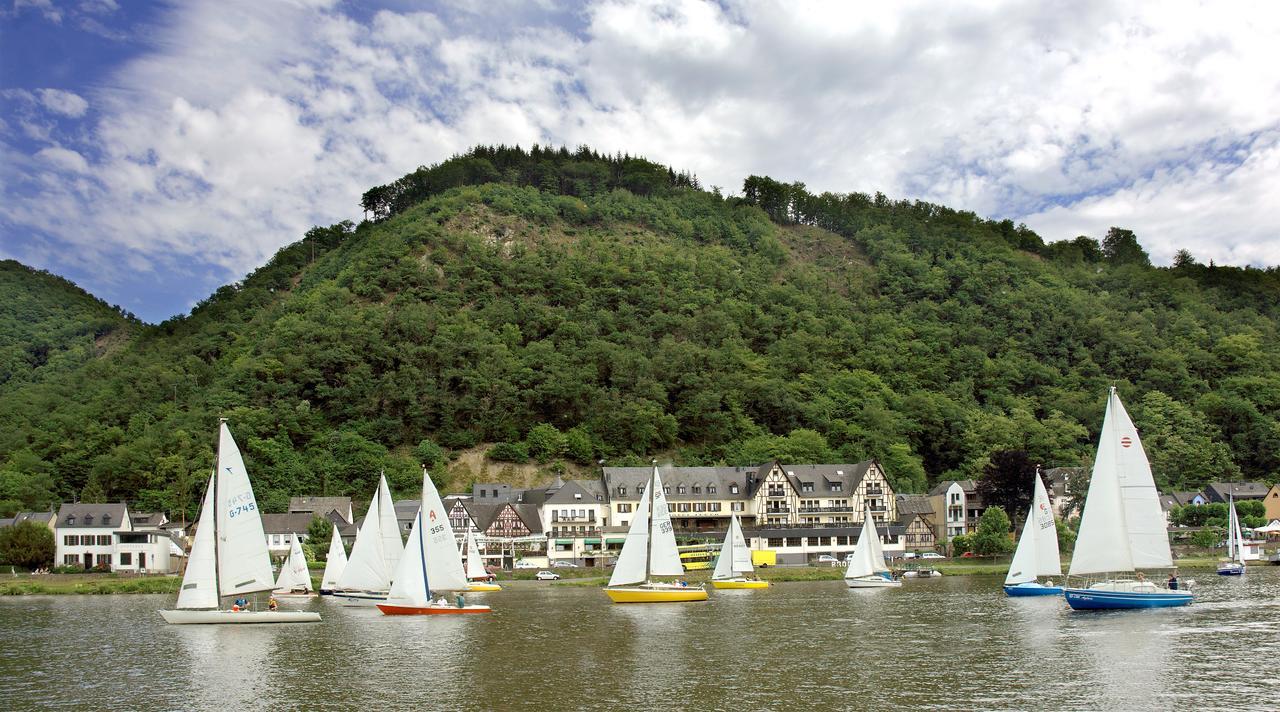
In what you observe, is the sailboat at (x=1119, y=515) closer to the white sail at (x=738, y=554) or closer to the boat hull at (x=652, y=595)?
the boat hull at (x=652, y=595)

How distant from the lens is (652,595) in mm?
60438

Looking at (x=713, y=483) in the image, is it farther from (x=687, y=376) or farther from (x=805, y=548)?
(x=687, y=376)

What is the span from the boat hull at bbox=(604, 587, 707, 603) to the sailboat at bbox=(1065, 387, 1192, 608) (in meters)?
22.9

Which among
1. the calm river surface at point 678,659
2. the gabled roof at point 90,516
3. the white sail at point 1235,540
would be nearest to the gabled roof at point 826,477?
the white sail at point 1235,540

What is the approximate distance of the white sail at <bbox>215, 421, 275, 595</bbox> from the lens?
154 ft

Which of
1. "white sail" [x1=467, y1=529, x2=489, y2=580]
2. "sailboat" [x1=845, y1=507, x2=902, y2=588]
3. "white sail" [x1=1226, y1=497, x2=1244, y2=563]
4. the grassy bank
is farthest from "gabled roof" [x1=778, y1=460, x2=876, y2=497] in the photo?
the grassy bank

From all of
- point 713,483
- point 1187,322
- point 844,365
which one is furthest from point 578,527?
point 1187,322

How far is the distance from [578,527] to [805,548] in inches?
1004

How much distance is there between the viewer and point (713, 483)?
4683 inches

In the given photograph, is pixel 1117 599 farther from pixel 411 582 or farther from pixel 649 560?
pixel 411 582

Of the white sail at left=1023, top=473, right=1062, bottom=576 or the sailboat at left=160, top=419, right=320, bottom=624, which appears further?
the white sail at left=1023, top=473, right=1062, bottom=576

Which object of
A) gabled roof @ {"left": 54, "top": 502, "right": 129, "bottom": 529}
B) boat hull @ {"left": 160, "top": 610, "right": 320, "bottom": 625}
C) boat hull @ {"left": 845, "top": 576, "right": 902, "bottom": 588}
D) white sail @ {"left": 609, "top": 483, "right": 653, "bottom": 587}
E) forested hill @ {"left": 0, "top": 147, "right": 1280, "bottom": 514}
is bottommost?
boat hull @ {"left": 845, "top": 576, "right": 902, "bottom": 588}

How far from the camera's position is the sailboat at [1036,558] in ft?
206

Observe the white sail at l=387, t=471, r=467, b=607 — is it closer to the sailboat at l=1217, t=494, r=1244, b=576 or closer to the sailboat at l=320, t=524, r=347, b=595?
the sailboat at l=320, t=524, r=347, b=595
